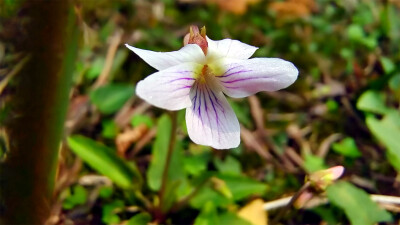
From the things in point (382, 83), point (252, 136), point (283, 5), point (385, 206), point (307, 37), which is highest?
point (283, 5)

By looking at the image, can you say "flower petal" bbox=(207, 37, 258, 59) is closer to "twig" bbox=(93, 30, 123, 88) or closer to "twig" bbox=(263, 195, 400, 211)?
"twig" bbox=(263, 195, 400, 211)

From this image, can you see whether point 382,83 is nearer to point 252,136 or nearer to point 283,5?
point 252,136

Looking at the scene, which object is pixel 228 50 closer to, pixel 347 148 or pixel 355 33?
pixel 347 148

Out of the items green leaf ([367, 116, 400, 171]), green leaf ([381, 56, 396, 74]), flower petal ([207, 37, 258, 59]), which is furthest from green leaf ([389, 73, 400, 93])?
flower petal ([207, 37, 258, 59])

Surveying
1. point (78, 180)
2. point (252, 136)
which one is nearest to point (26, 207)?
point (78, 180)

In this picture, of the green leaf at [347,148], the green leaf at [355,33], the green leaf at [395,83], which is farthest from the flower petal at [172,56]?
the green leaf at [355,33]
